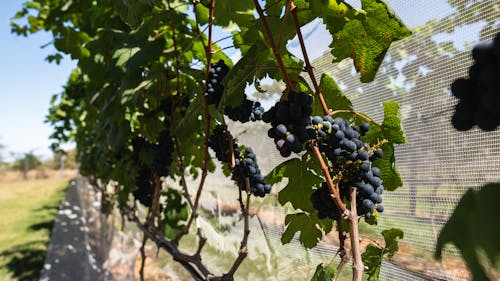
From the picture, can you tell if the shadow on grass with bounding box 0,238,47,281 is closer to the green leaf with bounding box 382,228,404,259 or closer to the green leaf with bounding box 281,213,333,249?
the green leaf with bounding box 281,213,333,249

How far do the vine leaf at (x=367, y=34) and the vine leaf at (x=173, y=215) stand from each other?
6.29ft

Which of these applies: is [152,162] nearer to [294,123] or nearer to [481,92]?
[294,123]

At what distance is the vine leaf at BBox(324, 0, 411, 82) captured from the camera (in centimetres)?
101

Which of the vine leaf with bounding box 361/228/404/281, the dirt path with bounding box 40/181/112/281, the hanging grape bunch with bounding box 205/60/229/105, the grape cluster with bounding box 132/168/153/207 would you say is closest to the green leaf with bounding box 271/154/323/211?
the vine leaf with bounding box 361/228/404/281

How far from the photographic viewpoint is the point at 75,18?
4.04 metres

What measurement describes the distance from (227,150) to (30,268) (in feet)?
19.7

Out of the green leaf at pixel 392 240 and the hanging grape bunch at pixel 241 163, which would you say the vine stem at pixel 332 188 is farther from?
the hanging grape bunch at pixel 241 163

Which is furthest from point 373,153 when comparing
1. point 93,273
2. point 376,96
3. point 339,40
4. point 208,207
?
point 93,273

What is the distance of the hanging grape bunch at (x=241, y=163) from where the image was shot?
1.65 meters

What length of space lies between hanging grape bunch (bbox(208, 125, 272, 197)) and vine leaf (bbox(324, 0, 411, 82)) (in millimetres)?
620

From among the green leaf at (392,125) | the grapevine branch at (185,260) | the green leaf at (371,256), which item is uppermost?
the green leaf at (392,125)

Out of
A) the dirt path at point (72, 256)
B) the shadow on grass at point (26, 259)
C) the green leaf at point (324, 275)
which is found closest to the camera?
the green leaf at point (324, 275)

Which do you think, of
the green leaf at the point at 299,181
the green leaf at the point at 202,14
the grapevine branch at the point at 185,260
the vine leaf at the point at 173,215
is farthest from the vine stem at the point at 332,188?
the vine leaf at the point at 173,215

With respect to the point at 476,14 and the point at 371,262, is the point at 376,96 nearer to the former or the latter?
the point at 476,14
